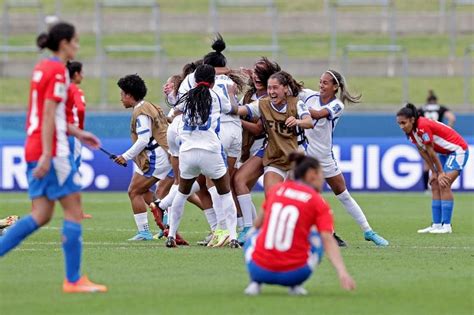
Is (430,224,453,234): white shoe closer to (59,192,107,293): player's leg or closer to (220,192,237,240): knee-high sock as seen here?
(220,192,237,240): knee-high sock

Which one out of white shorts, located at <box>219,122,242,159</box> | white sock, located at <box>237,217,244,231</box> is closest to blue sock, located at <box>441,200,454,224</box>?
white sock, located at <box>237,217,244,231</box>

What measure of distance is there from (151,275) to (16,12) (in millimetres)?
26983

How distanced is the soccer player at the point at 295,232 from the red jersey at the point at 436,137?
24.4 feet

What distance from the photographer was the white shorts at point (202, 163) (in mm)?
13281

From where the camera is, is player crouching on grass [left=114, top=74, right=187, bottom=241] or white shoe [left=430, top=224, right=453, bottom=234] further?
white shoe [left=430, top=224, right=453, bottom=234]

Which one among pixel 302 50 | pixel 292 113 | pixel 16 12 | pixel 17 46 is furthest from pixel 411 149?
pixel 16 12

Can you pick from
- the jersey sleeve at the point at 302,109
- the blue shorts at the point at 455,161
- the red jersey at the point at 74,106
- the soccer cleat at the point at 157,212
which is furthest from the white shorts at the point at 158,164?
the blue shorts at the point at 455,161

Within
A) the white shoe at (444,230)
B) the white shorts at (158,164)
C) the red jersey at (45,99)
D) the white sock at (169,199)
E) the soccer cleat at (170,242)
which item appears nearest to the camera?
the red jersey at (45,99)

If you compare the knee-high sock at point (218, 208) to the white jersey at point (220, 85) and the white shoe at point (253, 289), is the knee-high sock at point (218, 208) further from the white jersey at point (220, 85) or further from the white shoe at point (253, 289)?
the white shoe at point (253, 289)

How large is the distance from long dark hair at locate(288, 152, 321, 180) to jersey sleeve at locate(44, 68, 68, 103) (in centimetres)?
201

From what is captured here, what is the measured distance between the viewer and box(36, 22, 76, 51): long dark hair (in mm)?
9906

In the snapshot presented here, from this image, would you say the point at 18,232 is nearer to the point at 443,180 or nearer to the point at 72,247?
the point at 72,247

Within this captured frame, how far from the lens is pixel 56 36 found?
9.91 metres

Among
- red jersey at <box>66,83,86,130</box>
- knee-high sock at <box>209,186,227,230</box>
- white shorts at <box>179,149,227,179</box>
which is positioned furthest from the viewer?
knee-high sock at <box>209,186,227,230</box>
